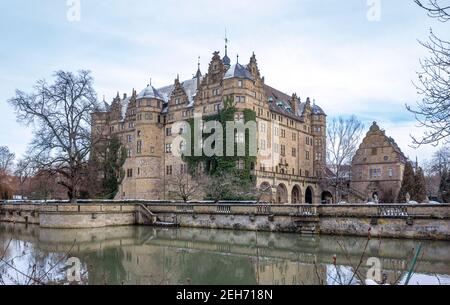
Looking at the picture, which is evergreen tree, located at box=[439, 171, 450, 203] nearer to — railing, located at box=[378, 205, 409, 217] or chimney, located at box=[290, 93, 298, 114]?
railing, located at box=[378, 205, 409, 217]

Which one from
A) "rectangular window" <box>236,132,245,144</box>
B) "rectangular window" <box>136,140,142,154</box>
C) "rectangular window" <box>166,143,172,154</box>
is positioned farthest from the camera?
"rectangular window" <box>136,140,142,154</box>

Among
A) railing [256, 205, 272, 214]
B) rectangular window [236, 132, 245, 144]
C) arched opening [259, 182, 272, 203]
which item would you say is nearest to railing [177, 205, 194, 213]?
railing [256, 205, 272, 214]

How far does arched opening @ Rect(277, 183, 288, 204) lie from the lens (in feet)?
138

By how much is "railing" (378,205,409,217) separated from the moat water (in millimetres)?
1510

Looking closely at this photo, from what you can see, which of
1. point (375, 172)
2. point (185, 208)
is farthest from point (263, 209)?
point (375, 172)

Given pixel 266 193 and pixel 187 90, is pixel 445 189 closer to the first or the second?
pixel 266 193

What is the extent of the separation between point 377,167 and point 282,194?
1116cm

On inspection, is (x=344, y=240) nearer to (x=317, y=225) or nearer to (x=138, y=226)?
(x=317, y=225)

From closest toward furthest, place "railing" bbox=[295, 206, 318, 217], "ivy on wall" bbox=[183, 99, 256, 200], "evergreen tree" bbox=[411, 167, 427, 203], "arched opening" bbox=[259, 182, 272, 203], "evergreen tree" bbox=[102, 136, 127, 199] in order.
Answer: "railing" bbox=[295, 206, 318, 217] → "evergreen tree" bbox=[411, 167, 427, 203] → "ivy on wall" bbox=[183, 99, 256, 200] → "arched opening" bbox=[259, 182, 272, 203] → "evergreen tree" bbox=[102, 136, 127, 199]

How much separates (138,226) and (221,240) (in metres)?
10.3

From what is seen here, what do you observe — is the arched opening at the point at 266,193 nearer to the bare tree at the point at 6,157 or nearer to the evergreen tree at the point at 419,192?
the evergreen tree at the point at 419,192

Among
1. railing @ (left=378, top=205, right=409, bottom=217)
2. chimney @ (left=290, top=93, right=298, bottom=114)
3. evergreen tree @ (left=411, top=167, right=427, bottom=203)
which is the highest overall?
chimney @ (left=290, top=93, right=298, bottom=114)
